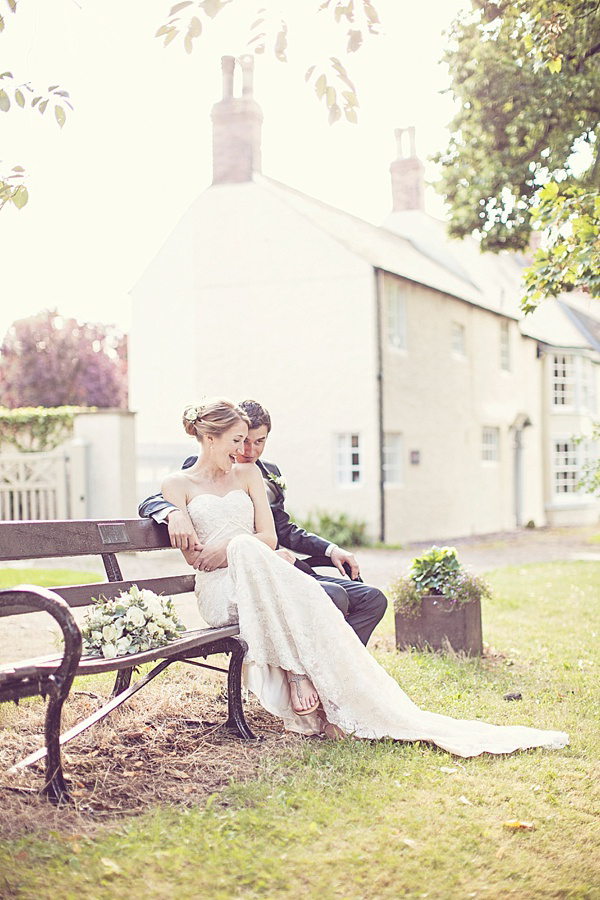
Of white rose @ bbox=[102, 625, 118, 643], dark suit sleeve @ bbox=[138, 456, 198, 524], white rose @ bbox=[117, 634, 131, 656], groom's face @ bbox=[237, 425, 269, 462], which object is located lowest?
white rose @ bbox=[117, 634, 131, 656]

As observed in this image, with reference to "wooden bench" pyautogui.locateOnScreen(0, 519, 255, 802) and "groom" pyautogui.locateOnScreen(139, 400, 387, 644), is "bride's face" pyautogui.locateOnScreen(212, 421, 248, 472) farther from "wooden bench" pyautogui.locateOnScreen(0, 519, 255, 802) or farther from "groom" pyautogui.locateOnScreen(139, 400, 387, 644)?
"wooden bench" pyautogui.locateOnScreen(0, 519, 255, 802)

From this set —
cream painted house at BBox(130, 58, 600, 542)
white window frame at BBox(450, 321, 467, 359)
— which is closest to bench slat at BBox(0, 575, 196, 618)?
cream painted house at BBox(130, 58, 600, 542)

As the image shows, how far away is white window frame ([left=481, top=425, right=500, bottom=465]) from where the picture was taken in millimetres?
25703

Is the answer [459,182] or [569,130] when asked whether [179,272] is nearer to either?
[459,182]

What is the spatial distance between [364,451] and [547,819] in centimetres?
1597

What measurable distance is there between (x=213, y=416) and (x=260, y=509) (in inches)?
24.5

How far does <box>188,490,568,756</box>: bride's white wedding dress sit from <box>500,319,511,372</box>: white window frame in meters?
23.0

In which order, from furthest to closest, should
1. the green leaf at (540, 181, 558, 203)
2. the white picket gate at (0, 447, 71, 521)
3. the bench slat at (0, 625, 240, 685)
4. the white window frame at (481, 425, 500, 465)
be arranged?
the white window frame at (481, 425, 500, 465) → the white picket gate at (0, 447, 71, 521) → the green leaf at (540, 181, 558, 203) → the bench slat at (0, 625, 240, 685)

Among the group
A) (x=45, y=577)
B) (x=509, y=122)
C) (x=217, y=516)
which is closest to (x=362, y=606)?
(x=217, y=516)

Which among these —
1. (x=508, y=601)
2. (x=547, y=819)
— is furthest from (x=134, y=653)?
(x=508, y=601)

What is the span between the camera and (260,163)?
71.7 feet

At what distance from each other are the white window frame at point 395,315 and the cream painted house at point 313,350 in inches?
1.6

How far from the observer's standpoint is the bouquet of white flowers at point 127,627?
13.7 ft

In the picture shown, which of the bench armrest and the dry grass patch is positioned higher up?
the bench armrest
